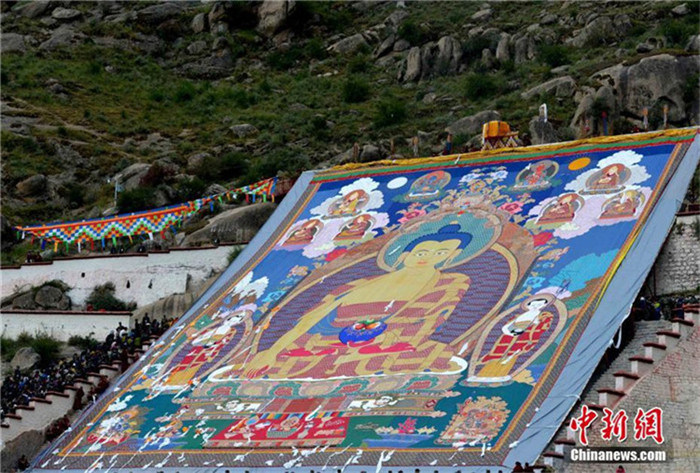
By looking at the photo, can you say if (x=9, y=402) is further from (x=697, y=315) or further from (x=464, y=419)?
(x=697, y=315)

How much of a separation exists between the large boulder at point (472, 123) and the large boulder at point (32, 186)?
14.7 m

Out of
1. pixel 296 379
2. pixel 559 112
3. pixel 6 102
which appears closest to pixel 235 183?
pixel 559 112

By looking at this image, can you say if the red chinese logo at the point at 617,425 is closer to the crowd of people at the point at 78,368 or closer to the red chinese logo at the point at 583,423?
the red chinese logo at the point at 583,423

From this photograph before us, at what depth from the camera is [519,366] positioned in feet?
88.1

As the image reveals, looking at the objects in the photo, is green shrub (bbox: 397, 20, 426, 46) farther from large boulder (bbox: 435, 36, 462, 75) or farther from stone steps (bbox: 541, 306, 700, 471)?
stone steps (bbox: 541, 306, 700, 471)

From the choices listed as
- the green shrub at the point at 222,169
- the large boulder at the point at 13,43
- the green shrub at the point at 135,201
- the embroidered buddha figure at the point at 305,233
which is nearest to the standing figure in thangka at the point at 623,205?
the embroidered buddha figure at the point at 305,233

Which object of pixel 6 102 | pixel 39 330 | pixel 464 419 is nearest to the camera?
pixel 464 419

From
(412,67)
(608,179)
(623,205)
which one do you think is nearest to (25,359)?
(608,179)

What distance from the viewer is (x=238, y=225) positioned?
3884 cm

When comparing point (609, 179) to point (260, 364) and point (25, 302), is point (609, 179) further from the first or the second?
point (25, 302)

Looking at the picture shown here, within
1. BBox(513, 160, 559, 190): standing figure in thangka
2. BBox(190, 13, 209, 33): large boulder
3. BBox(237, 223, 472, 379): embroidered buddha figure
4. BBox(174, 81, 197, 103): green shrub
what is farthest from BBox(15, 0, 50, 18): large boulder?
BBox(237, 223, 472, 379): embroidered buddha figure

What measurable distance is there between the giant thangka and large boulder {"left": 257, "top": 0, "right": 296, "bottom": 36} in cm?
3095

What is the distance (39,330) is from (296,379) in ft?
37.5

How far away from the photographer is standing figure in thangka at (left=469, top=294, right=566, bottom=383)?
27.0m
